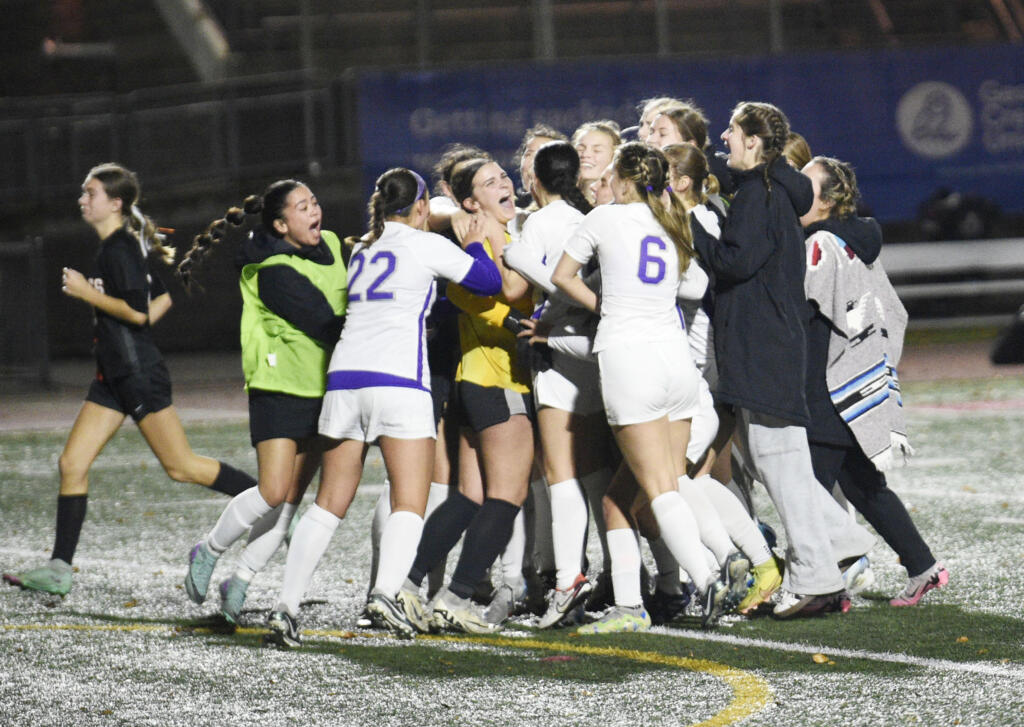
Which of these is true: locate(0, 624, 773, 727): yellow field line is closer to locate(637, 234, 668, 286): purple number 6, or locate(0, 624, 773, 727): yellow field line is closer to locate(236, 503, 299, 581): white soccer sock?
locate(236, 503, 299, 581): white soccer sock

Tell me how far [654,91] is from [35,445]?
33.8 feet

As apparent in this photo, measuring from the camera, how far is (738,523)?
6.29 m

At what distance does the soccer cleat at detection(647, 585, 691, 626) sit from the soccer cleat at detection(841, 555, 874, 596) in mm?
773

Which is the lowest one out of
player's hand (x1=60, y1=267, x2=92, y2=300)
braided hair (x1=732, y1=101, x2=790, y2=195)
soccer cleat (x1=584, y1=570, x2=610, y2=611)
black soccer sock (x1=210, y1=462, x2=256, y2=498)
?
soccer cleat (x1=584, y1=570, x2=610, y2=611)

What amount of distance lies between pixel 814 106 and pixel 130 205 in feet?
51.1

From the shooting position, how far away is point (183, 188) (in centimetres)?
2138

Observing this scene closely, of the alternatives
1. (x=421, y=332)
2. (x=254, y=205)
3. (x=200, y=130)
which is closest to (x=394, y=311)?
(x=421, y=332)

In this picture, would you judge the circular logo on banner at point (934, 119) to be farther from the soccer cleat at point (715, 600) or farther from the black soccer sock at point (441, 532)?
the soccer cleat at point (715, 600)

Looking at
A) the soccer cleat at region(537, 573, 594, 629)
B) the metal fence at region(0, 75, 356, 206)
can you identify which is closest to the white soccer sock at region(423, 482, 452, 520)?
the soccer cleat at region(537, 573, 594, 629)

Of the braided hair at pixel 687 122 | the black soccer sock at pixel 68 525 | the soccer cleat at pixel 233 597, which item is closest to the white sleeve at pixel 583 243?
the braided hair at pixel 687 122

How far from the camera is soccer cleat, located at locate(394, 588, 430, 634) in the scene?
5.98 meters

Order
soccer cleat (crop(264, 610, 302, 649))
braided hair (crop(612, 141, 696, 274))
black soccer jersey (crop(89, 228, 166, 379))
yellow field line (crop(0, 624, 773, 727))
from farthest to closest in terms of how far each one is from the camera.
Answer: black soccer jersey (crop(89, 228, 166, 379)) → braided hair (crop(612, 141, 696, 274)) → soccer cleat (crop(264, 610, 302, 649)) → yellow field line (crop(0, 624, 773, 727))

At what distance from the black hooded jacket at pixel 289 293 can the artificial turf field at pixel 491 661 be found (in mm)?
1173

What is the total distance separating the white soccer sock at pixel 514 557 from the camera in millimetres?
6492
